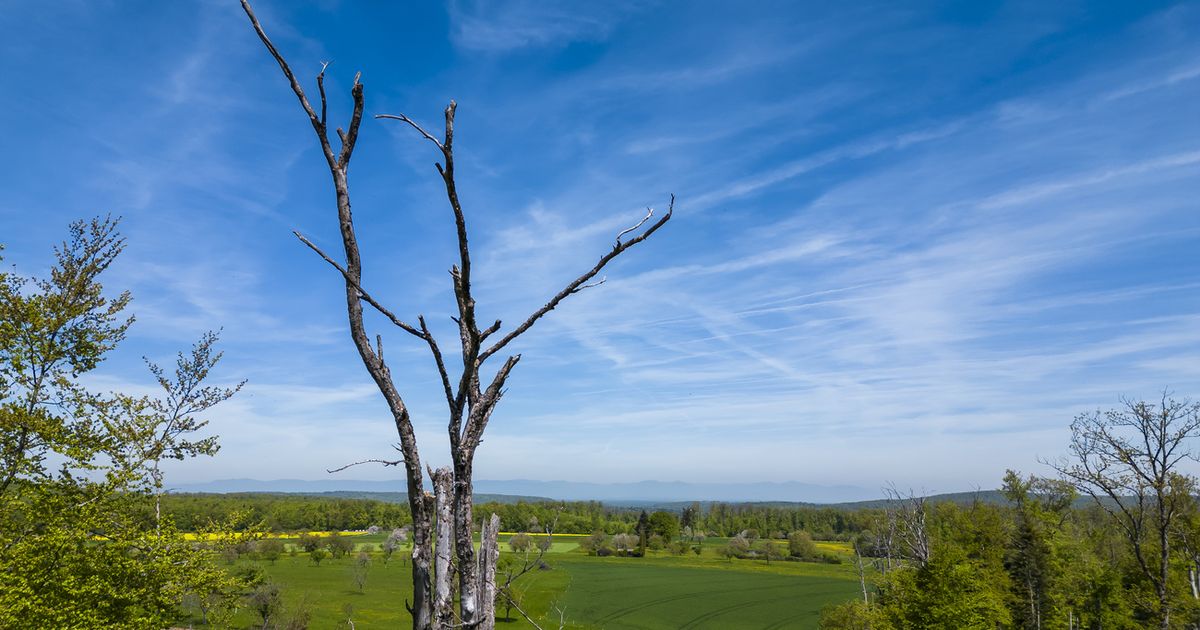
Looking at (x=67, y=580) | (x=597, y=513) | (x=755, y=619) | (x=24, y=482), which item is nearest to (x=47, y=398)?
(x=24, y=482)

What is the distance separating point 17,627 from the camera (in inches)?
434

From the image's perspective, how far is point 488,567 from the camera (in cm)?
536

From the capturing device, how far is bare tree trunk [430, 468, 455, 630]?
12.2 ft

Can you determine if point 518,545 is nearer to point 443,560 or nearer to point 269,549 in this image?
point 443,560

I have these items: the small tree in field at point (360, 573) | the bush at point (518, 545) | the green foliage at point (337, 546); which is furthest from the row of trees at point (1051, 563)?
the green foliage at point (337, 546)

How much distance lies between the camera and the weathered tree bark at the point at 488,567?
4559mm

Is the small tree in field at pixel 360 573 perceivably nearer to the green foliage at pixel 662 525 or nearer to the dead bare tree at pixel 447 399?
the green foliage at pixel 662 525

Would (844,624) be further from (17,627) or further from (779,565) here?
(779,565)

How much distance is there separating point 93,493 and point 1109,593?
4695 cm

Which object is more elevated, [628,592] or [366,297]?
[366,297]

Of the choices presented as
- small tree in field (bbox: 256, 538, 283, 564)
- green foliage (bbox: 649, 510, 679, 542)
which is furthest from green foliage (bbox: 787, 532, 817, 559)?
small tree in field (bbox: 256, 538, 283, 564)

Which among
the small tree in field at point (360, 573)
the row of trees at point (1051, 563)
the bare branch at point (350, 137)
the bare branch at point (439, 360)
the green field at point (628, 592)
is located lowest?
the green field at point (628, 592)

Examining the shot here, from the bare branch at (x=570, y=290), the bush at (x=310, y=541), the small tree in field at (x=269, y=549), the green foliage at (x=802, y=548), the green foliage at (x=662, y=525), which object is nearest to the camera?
the bare branch at (x=570, y=290)

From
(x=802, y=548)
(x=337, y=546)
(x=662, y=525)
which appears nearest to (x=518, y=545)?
(x=337, y=546)
